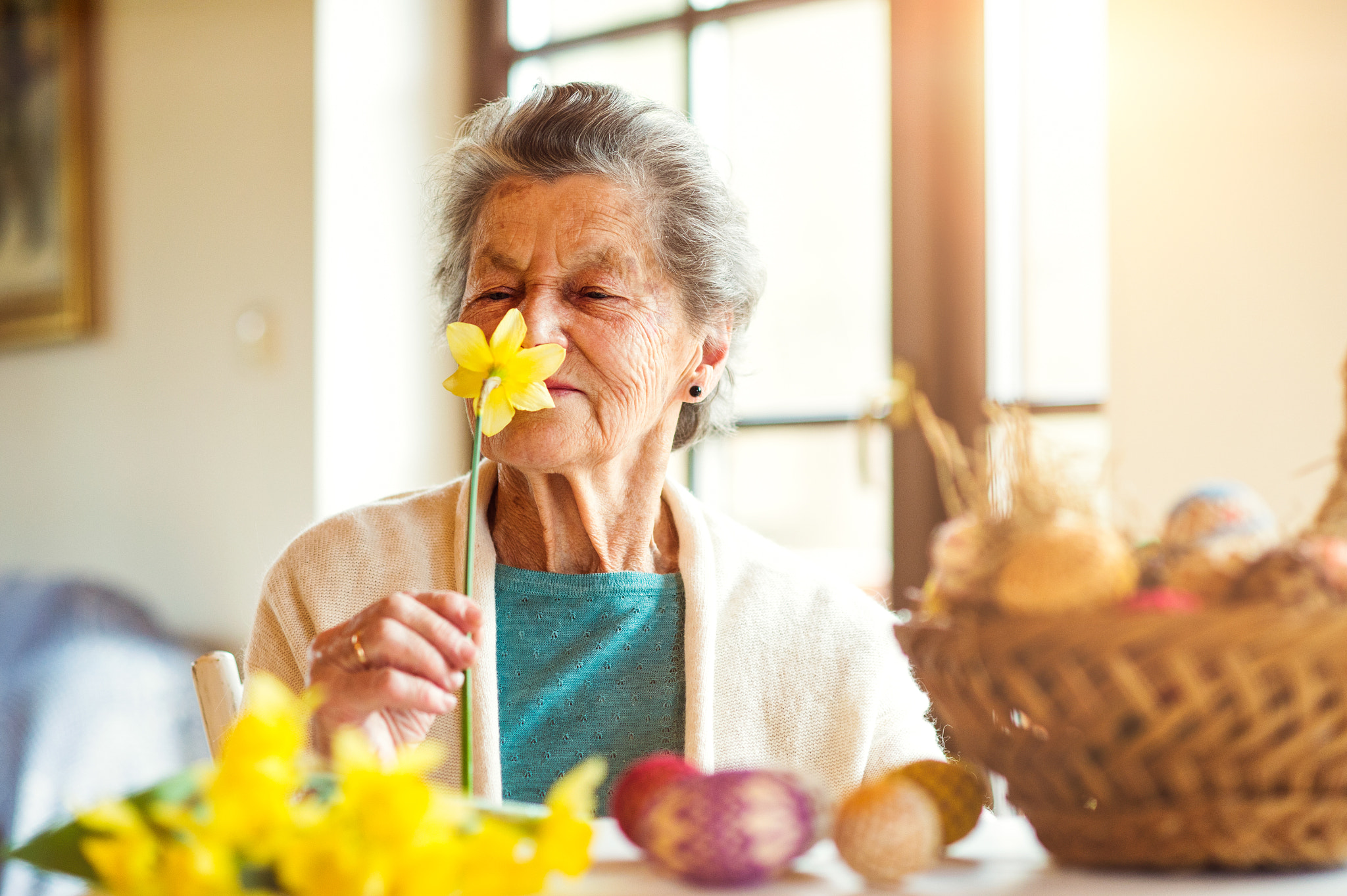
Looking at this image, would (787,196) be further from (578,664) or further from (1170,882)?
(1170,882)

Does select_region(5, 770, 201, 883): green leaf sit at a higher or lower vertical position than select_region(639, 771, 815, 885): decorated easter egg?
higher

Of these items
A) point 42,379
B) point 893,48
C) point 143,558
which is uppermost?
point 893,48

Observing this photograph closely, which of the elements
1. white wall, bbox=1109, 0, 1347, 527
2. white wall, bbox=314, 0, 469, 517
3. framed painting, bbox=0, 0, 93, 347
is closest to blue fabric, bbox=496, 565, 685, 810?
white wall, bbox=1109, 0, 1347, 527

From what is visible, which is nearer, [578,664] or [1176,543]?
[1176,543]

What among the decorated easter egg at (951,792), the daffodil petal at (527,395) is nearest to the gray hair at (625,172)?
the daffodil petal at (527,395)

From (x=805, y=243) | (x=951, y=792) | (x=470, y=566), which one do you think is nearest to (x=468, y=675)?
(x=470, y=566)

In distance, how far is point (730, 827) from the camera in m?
0.51

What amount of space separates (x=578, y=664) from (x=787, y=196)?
5.51 ft

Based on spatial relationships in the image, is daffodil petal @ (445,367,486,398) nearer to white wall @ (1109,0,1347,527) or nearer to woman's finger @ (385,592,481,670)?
woman's finger @ (385,592,481,670)

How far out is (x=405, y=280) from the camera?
3.09 m

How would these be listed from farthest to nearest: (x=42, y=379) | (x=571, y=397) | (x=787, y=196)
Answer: (x=42, y=379) < (x=787, y=196) < (x=571, y=397)

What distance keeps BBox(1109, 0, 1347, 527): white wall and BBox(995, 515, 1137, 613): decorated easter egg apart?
1.46 meters

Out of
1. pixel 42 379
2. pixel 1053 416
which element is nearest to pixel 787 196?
pixel 1053 416

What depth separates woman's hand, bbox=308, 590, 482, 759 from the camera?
0.81m
